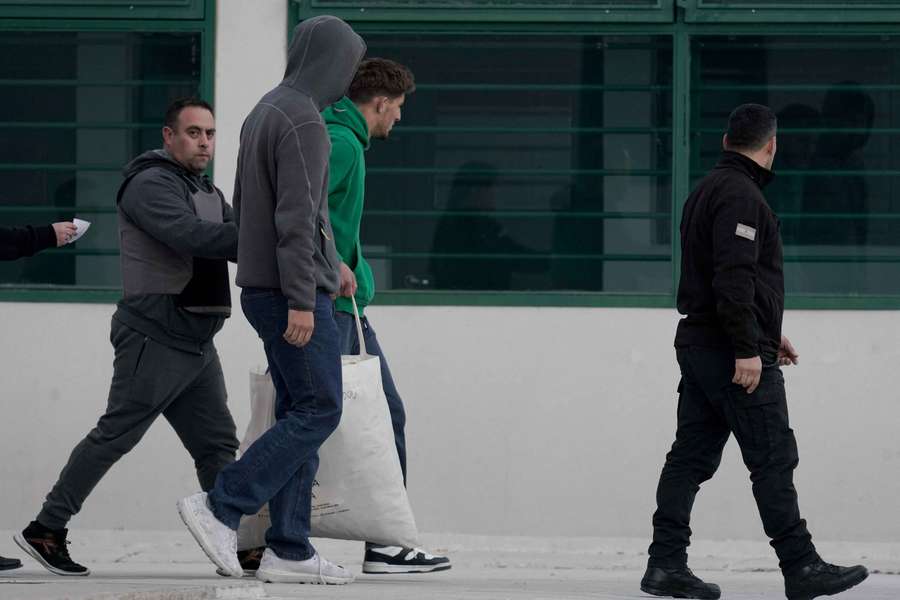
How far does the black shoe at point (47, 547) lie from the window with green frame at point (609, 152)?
1882 millimetres

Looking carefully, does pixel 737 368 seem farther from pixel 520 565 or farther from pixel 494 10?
pixel 494 10

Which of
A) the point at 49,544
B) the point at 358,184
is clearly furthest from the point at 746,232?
the point at 49,544

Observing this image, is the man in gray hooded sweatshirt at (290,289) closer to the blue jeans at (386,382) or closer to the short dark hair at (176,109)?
the blue jeans at (386,382)

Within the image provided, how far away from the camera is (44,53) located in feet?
23.8

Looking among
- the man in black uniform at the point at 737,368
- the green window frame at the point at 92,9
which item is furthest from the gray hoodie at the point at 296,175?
the green window frame at the point at 92,9

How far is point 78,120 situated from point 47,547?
2.18m

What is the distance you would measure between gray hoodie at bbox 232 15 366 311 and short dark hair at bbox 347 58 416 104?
25 cm

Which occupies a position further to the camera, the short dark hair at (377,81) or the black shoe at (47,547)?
the black shoe at (47,547)

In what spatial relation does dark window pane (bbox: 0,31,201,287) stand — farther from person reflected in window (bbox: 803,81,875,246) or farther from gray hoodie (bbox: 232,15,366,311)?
person reflected in window (bbox: 803,81,875,246)

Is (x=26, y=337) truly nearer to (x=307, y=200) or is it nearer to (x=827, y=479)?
(x=307, y=200)

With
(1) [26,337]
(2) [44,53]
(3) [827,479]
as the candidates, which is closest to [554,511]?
(3) [827,479]

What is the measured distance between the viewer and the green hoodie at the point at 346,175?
18.4 feet

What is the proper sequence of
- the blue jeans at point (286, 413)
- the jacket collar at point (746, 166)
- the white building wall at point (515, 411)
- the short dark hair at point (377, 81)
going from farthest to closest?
the white building wall at point (515, 411)
the short dark hair at point (377, 81)
the jacket collar at point (746, 166)
the blue jeans at point (286, 413)

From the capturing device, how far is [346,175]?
18.5 feet
